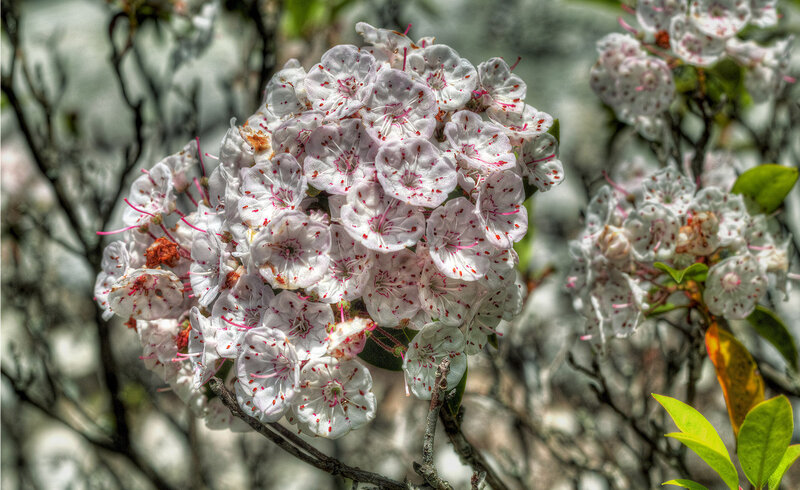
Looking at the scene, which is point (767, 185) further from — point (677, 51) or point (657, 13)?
point (657, 13)

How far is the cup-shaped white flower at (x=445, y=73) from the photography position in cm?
113

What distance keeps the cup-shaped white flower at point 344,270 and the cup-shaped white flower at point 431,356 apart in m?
0.13

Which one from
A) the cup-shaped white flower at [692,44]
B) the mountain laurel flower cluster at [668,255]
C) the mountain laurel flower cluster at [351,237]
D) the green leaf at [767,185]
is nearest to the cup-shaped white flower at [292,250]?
the mountain laurel flower cluster at [351,237]

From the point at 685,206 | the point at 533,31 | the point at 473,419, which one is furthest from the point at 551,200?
the point at 685,206

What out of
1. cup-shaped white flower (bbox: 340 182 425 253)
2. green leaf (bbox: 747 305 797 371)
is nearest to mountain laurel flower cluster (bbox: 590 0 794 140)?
green leaf (bbox: 747 305 797 371)

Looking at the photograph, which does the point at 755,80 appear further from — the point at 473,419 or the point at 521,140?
the point at 473,419

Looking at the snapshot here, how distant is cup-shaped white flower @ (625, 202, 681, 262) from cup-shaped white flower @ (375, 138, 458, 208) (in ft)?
1.93

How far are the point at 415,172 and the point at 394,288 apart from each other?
7.6 inches

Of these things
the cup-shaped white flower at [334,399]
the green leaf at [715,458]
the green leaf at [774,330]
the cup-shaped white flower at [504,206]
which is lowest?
the green leaf at [774,330]

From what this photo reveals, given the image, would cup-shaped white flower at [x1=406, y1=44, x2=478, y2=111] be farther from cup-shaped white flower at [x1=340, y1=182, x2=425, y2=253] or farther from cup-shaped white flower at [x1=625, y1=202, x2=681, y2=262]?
cup-shaped white flower at [x1=625, y1=202, x2=681, y2=262]

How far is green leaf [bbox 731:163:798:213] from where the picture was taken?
60.7 inches

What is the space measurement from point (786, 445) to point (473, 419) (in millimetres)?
2511

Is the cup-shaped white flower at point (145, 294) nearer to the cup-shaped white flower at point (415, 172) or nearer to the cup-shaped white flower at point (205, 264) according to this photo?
the cup-shaped white flower at point (205, 264)

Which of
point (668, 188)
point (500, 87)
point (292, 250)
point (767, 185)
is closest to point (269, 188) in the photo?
point (292, 250)
